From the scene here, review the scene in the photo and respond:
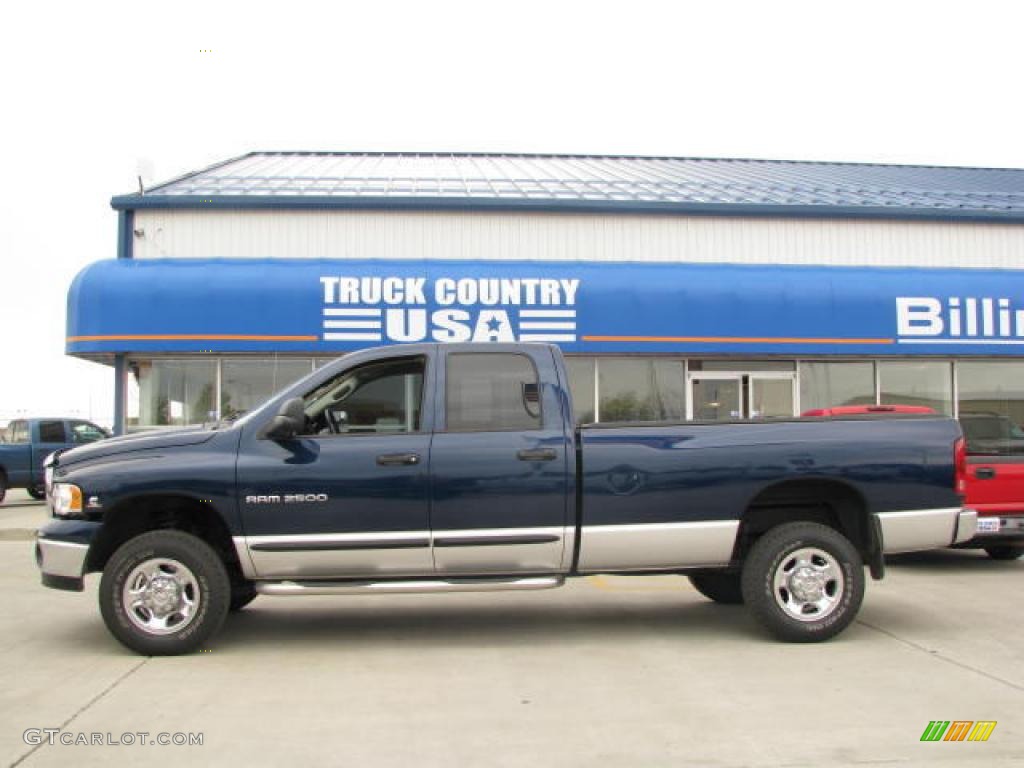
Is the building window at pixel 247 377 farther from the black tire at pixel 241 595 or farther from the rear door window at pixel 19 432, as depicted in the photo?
the black tire at pixel 241 595

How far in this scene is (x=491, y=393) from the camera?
6.49 meters

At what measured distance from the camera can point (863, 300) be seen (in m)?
15.7

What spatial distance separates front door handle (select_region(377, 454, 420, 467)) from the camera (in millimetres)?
6180

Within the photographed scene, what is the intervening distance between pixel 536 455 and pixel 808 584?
83.7 inches

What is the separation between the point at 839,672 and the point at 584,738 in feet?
6.70

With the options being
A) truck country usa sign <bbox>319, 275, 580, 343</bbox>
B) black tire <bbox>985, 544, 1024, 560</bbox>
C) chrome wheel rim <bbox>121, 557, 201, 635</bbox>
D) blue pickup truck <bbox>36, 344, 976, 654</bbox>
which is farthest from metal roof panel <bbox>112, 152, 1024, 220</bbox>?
chrome wheel rim <bbox>121, 557, 201, 635</bbox>

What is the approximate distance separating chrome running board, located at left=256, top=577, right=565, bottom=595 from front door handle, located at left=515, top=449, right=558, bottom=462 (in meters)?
0.81

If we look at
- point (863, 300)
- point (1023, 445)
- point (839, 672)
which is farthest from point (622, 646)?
point (863, 300)

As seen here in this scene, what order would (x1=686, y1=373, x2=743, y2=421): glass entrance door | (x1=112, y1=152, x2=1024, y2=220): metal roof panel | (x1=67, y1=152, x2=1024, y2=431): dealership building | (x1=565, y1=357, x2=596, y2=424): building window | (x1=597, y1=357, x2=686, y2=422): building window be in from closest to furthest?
(x1=67, y1=152, x2=1024, y2=431): dealership building → (x1=565, y1=357, x2=596, y2=424): building window → (x1=597, y1=357, x2=686, y2=422): building window → (x1=686, y1=373, x2=743, y2=421): glass entrance door → (x1=112, y1=152, x2=1024, y2=220): metal roof panel

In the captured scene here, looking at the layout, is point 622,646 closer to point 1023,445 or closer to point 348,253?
point 1023,445

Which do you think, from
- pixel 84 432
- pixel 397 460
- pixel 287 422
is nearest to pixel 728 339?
pixel 397 460

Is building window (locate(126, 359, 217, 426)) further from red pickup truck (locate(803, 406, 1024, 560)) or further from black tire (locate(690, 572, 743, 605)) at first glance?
red pickup truck (locate(803, 406, 1024, 560))

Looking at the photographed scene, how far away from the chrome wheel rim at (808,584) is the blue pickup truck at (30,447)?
56.2 feet

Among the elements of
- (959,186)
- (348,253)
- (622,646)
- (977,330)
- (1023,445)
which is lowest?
(622,646)
